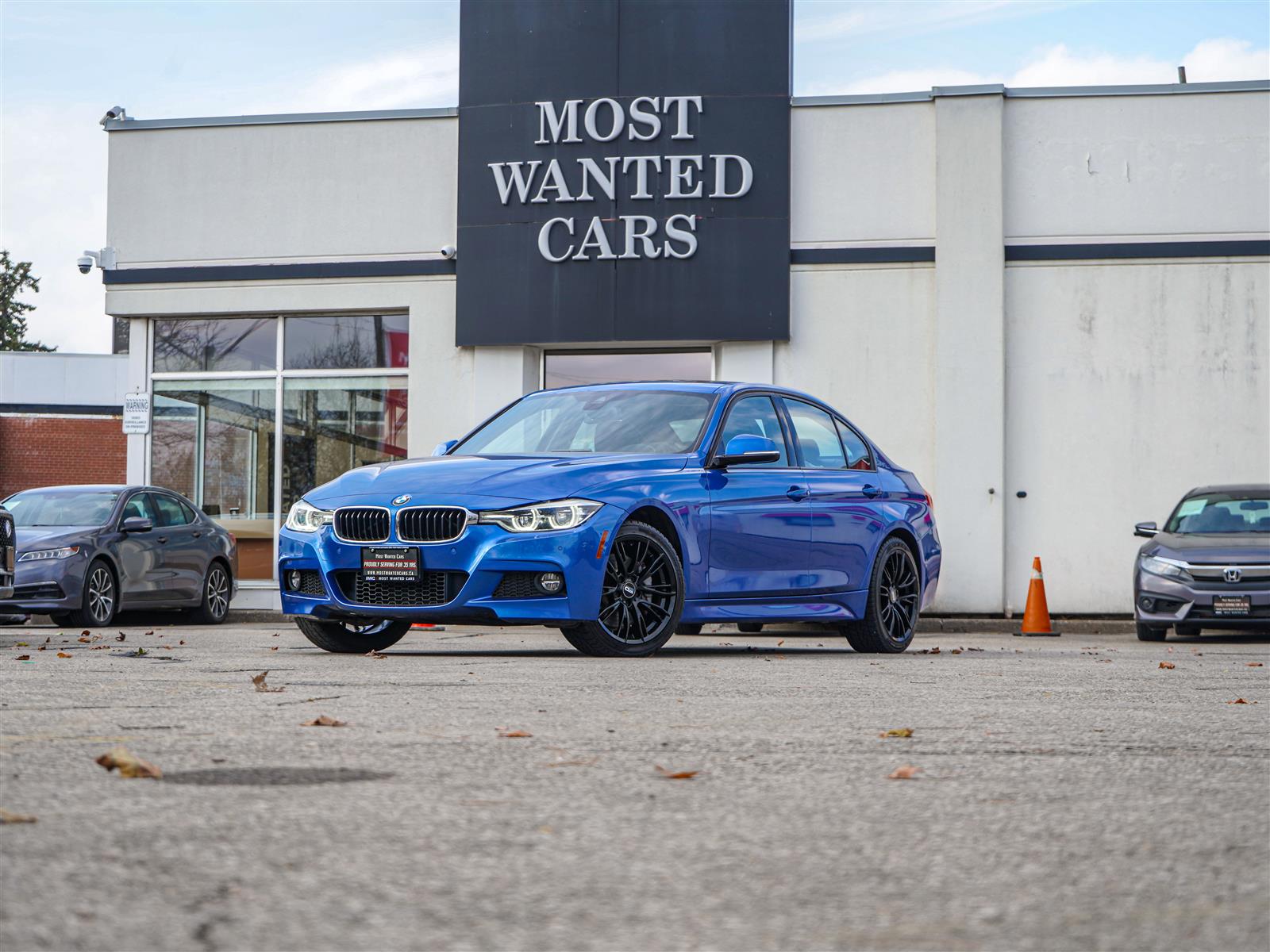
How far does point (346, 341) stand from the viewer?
21.0 metres

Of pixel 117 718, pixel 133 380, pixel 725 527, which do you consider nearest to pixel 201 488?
pixel 133 380

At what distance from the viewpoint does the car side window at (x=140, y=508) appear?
54.1ft

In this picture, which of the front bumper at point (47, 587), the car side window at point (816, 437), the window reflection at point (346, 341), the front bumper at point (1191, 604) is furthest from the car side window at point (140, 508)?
the front bumper at point (1191, 604)

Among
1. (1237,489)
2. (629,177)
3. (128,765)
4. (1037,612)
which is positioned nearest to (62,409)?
(629,177)

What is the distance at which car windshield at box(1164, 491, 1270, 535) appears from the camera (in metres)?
15.5

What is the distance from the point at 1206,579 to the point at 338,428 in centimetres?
1063

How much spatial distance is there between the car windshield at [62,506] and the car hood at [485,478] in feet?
25.2

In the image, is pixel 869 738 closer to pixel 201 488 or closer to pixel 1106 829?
pixel 1106 829

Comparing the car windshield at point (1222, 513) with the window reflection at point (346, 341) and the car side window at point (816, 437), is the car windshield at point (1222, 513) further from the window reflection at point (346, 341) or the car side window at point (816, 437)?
the window reflection at point (346, 341)

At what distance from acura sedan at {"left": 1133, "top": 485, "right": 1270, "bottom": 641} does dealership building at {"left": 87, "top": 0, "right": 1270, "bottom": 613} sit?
3.92m

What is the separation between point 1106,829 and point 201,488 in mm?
18822

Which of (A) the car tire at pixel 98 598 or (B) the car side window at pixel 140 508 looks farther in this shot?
(B) the car side window at pixel 140 508

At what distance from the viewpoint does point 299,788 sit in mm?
3793

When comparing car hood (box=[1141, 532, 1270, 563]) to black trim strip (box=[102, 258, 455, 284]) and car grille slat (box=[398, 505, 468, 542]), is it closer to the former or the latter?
car grille slat (box=[398, 505, 468, 542])
